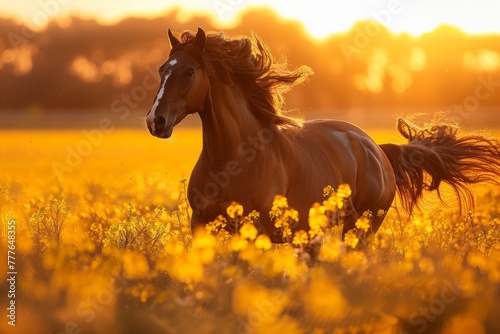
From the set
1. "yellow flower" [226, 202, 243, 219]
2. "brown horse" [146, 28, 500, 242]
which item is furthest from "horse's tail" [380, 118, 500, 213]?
"yellow flower" [226, 202, 243, 219]

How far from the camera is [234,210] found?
224 inches

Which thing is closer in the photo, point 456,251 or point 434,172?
point 456,251

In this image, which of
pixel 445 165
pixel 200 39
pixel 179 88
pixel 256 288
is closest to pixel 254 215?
pixel 179 88

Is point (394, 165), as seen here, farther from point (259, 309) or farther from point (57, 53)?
point (57, 53)

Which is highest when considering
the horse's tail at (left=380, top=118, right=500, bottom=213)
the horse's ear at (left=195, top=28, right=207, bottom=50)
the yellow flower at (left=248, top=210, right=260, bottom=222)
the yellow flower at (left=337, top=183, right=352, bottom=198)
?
the horse's ear at (left=195, top=28, right=207, bottom=50)

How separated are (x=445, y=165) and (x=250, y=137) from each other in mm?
3353

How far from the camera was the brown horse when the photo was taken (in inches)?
245

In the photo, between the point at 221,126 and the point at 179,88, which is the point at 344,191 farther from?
the point at 179,88

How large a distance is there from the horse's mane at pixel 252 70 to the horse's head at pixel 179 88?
1.5 inches

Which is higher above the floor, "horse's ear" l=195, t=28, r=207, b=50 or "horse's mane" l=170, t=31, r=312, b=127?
"horse's ear" l=195, t=28, r=207, b=50

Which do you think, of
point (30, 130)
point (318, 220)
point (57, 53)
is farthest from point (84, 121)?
point (318, 220)

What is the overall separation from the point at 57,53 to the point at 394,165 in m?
31.9

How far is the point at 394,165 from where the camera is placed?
888cm

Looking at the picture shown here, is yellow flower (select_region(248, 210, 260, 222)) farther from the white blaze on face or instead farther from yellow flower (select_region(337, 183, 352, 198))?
the white blaze on face
